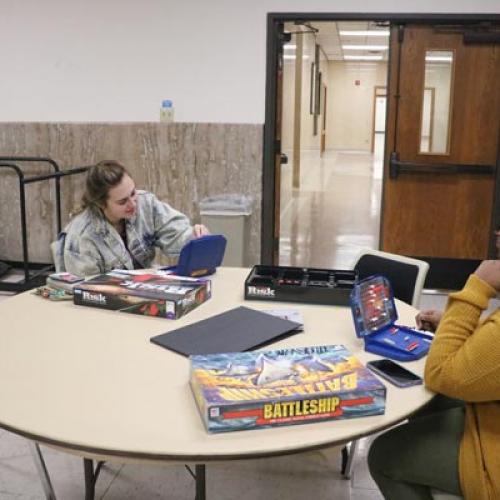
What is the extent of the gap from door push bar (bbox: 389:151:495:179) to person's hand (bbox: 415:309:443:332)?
3179 mm

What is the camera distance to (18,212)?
16.8 feet

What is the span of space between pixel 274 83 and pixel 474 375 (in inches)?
145

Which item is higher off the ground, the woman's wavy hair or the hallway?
the woman's wavy hair

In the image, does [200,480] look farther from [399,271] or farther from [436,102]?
[436,102]

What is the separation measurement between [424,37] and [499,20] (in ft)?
1.71

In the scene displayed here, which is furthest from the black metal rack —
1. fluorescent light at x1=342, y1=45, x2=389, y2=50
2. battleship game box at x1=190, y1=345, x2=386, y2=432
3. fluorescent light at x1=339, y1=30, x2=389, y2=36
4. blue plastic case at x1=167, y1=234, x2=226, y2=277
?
fluorescent light at x1=342, y1=45, x2=389, y2=50

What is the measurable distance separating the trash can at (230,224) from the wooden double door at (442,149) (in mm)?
1174

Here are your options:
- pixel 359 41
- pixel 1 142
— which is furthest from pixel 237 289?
pixel 359 41

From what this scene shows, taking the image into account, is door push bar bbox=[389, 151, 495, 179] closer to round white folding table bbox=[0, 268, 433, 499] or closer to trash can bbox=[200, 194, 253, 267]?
trash can bbox=[200, 194, 253, 267]

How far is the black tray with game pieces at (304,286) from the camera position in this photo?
2.05 m

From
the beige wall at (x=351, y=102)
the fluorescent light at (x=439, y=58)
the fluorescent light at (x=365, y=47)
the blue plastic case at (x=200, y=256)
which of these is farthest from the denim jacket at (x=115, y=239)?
the beige wall at (x=351, y=102)

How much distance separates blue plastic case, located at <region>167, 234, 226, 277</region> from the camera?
90.4 inches

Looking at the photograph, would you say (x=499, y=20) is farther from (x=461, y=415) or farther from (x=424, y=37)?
(x=461, y=415)

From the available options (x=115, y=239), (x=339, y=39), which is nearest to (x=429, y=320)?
(x=115, y=239)
